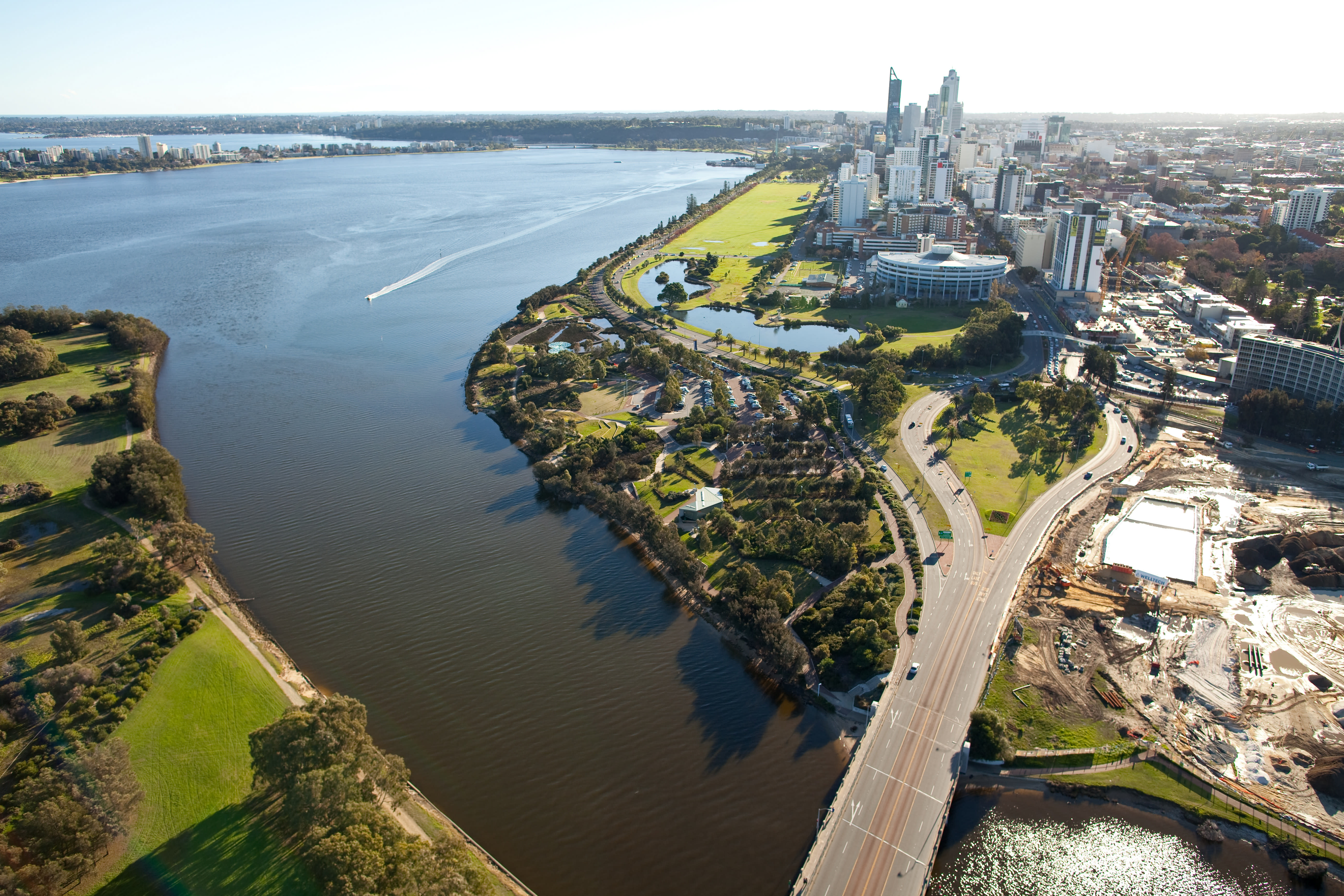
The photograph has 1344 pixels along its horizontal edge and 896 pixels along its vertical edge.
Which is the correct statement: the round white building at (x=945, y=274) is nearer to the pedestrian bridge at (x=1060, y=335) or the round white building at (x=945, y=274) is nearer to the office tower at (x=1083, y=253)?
the office tower at (x=1083, y=253)

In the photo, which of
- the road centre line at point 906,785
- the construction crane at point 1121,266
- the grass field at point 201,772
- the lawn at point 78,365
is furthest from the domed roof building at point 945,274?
the lawn at point 78,365

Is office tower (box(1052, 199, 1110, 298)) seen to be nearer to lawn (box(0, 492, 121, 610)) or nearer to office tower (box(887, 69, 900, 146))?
lawn (box(0, 492, 121, 610))

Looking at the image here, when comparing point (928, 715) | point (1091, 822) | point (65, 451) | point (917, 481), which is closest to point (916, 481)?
point (917, 481)

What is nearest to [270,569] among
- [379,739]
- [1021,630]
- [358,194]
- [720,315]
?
[379,739]

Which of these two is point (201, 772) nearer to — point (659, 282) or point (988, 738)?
point (988, 738)

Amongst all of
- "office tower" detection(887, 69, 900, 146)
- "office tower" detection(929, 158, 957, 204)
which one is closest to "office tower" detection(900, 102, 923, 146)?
"office tower" detection(887, 69, 900, 146)
